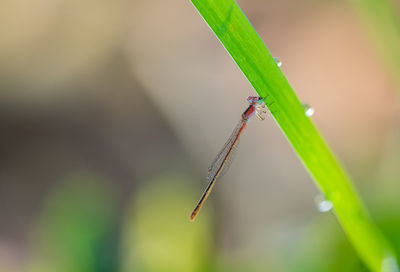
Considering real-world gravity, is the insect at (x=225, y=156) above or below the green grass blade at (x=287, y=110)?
above

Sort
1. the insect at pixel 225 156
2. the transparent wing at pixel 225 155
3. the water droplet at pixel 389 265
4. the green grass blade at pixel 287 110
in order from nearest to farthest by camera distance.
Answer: the green grass blade at pixel 287 110
the water droplet at pixel 389 265
the insect at pixel 225 156
the transparent wing at pixel 225 155

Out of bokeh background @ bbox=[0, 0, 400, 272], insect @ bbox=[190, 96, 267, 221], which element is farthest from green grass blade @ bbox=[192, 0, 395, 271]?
bokeh background @ bbox=[0, 0, 400, 272]

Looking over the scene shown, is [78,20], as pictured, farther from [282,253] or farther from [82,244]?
[282,253]

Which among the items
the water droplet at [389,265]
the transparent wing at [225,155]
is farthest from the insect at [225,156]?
the water droplet at [389,265]

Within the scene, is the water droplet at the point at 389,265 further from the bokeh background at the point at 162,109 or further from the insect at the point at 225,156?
the bokeh background at the point at 162,109

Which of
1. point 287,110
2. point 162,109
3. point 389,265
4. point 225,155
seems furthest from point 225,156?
point 162,109

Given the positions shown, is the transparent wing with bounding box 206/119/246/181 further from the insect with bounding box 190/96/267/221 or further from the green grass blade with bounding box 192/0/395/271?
the green grass blade with bounding box 192/0/395/271
